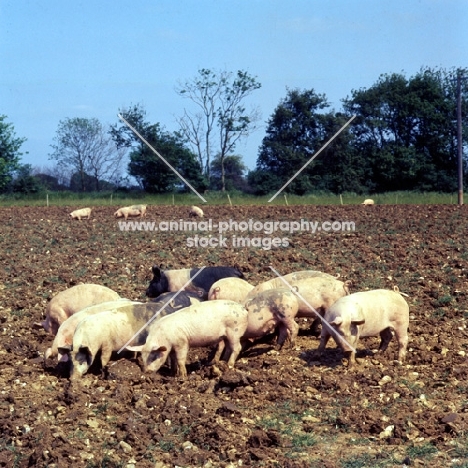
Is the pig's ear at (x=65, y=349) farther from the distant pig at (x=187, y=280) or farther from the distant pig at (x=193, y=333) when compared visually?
the distant pig at (x=187, y=280)

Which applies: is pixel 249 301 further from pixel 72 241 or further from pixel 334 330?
pixel 72 241

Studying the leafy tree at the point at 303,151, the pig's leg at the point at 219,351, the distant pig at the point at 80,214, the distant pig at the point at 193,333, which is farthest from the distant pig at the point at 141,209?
the distant pig at the point at 193,333

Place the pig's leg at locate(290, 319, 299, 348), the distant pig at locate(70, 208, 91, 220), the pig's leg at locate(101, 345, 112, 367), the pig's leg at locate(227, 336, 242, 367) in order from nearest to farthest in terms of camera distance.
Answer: the pig's leg at locate(101, 345, 112, 367)
the pig's leg at locate(227, 336, 242, 367)
the pig's leg at locate(290, 319, 299, 348)
the distant pig at locate(70, 208, 91, 220)

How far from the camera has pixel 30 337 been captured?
9430 mm

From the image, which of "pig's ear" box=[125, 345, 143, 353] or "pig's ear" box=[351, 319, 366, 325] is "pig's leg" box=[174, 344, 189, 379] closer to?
"pig's ear" box=[125, 345, 143, 353]

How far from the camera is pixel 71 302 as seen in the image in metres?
9.58

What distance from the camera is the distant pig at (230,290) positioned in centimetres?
942

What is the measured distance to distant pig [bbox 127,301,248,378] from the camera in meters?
7.75

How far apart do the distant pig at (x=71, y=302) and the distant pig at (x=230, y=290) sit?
130cm

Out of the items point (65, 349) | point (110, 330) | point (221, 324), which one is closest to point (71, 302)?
point (110, 330)

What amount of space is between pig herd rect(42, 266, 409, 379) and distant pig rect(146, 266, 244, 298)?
6.48ft

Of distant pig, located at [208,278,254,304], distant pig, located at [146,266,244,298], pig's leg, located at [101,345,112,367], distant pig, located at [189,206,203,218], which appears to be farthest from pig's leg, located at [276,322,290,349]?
distant pig, located at [189,206,203,218]

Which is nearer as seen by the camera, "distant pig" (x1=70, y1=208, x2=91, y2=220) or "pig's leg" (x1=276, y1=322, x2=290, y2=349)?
"pig's leg" (x1=276, y1=322, x2=290, y2=349)

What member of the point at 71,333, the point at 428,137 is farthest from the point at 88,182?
the point at 71,333
